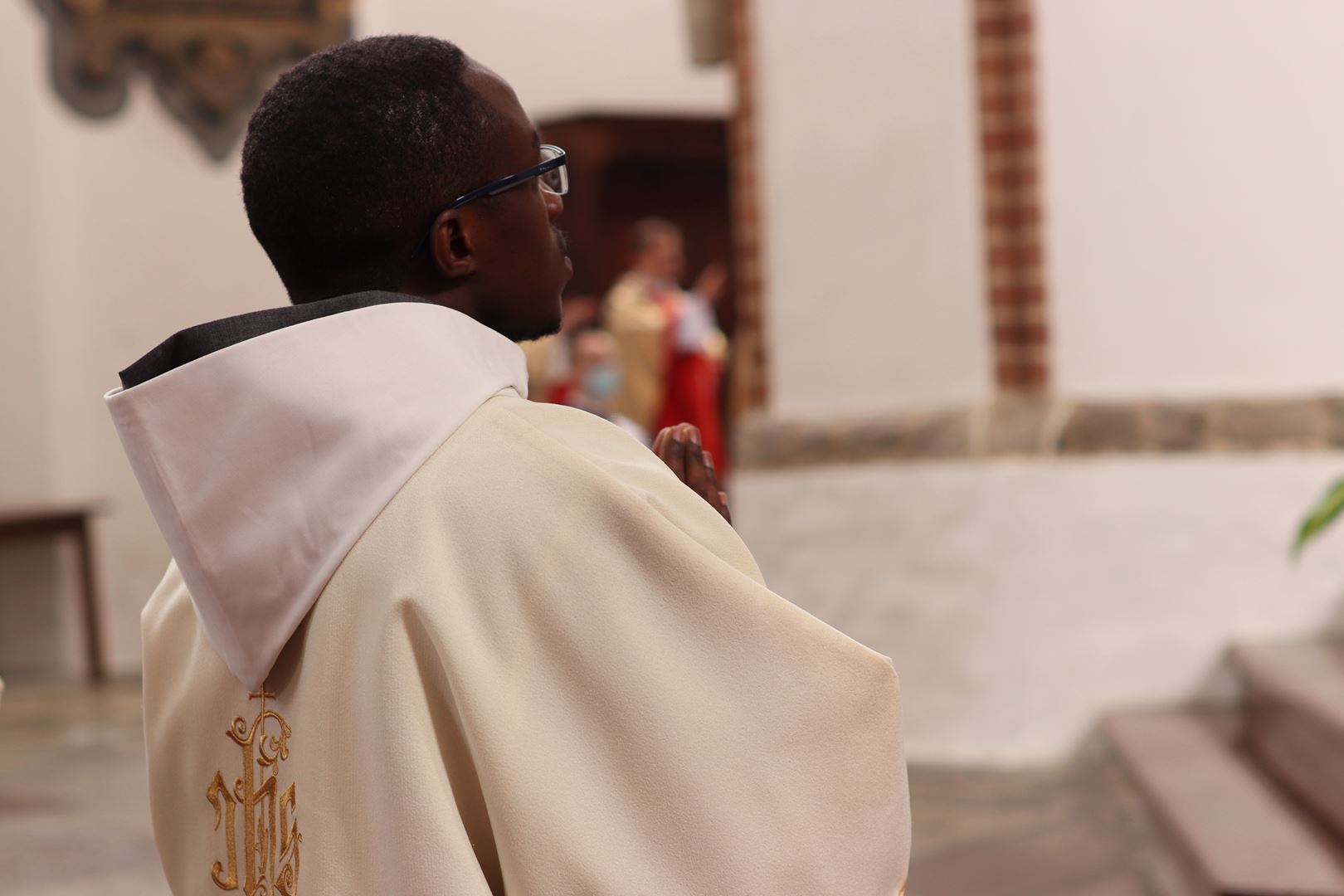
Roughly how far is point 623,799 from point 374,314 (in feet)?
1.11

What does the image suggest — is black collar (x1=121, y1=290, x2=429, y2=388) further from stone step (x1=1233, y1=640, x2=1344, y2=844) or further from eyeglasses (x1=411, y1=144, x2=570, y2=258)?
stone step (x1=1233, y1=640, x2=1344, y2=844)

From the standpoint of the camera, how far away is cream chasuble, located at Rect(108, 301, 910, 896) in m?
0.90

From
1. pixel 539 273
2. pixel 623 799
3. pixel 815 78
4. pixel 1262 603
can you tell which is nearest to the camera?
pixel 623 799

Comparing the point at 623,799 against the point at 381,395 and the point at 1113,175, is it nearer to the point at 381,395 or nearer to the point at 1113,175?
the point at 381,395

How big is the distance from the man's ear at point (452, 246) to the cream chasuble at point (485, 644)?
0.05 m

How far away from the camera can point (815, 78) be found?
4.51 metres

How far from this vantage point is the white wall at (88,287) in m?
8.45

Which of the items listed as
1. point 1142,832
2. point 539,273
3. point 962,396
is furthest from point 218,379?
point 962,396

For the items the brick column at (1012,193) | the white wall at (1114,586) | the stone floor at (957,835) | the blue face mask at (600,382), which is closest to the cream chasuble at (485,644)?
the stone floor at (957,835)

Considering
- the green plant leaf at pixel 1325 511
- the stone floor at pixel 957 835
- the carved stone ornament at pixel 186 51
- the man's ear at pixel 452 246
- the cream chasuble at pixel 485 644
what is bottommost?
the stone floor at pixel 957 835

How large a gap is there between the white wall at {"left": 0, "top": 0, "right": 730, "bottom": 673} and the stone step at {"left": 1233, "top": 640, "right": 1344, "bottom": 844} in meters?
5.41

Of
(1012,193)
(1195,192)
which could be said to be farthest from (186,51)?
(1195,192)

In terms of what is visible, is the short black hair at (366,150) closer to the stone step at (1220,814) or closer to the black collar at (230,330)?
the black collar at (230,330)

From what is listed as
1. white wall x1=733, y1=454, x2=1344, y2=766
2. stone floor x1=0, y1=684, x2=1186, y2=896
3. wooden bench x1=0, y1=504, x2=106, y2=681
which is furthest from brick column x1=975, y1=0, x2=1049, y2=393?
wooden bench x1=0, y1=504, x2=106, y2=681
